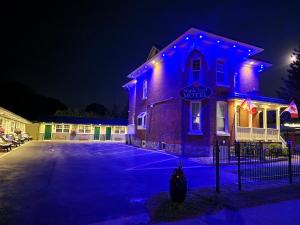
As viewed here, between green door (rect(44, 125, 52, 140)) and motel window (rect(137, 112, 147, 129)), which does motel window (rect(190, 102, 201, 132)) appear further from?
green door (rect(44, 125, 52, 140))

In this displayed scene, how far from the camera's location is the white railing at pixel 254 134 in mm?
19864

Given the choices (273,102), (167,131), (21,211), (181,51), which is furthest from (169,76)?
(21,211)

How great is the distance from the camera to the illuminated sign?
61.5ft

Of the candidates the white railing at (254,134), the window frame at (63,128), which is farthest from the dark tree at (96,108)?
the white railing at (254,134)

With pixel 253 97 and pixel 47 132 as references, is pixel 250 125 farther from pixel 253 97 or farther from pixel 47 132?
pixel 47 132

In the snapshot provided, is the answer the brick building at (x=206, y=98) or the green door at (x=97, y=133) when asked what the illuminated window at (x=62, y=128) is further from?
the brick building at (x=206, y=98)

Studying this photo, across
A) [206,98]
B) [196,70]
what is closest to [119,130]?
[196,70]

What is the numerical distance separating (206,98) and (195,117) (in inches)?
70.6

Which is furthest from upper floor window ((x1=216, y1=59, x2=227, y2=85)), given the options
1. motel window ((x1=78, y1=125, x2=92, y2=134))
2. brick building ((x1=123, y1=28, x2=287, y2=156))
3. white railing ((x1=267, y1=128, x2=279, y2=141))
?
motel window ((x1=78, y1=125, x2=92, y2=134))

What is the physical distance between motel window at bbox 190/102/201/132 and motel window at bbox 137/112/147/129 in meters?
8.13

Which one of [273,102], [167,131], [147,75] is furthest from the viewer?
[147,75]

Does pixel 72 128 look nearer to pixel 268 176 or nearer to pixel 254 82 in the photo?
pixel 254 82

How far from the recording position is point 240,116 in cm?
2162

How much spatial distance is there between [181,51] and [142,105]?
9.44 metres
